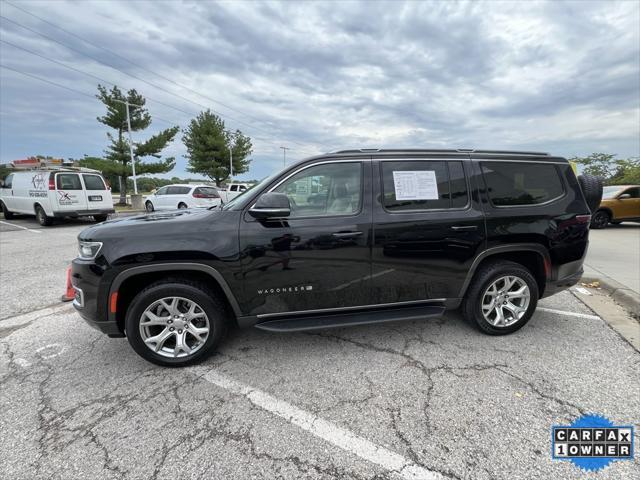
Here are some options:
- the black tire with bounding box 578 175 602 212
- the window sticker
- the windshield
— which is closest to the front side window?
the window sticker

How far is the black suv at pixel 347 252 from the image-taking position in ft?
8.63

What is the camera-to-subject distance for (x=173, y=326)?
8.94 ft

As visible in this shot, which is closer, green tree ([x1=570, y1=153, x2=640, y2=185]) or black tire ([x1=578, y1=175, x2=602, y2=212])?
black tire ([x1=578, y1=175, x2=602, y2=212])

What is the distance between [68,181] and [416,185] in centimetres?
1243

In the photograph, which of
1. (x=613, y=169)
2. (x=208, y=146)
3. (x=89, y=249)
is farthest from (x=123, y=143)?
(x=613, y=169)

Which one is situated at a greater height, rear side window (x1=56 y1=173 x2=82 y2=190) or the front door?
rear side window (x1=56 y1=173 x2=82 y2=190)

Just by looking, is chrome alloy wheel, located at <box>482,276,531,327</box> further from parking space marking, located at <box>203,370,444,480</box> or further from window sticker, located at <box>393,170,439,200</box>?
parking space marking, located at <box>203,370,444,480</box>

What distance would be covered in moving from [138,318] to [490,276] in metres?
3.23

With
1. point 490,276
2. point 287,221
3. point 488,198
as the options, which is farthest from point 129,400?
point 488,198

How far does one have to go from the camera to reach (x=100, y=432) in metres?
2.07

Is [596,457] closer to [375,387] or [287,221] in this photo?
[375,387]

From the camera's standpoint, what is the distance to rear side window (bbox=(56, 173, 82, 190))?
35.2 ft

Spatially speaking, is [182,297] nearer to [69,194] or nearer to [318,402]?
[318,402]

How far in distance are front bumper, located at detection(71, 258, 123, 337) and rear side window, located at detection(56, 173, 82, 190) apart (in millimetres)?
10617
